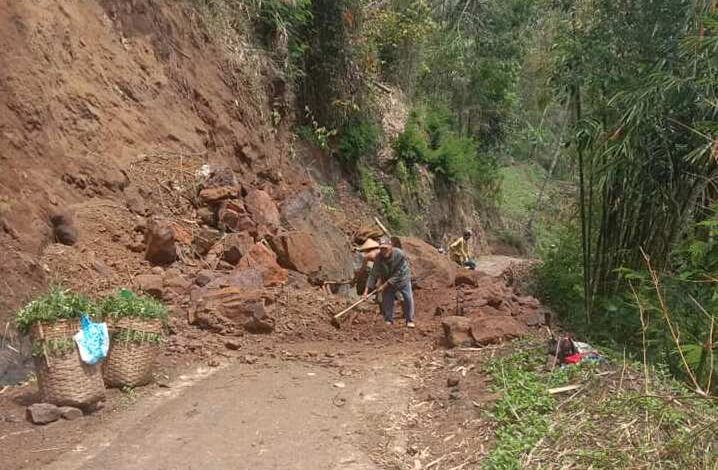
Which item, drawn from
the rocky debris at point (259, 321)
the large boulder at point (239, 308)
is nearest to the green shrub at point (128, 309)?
the large boulder at point (239, 308)

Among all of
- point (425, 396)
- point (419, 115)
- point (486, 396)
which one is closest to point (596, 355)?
point (486, 396)

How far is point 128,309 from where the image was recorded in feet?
18.3

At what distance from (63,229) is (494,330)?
433 cm

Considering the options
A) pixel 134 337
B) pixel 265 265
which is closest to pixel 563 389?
pixel 134 337

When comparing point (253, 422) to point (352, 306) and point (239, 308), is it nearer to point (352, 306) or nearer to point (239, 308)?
point (239, 308)

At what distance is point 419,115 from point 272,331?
534 inches

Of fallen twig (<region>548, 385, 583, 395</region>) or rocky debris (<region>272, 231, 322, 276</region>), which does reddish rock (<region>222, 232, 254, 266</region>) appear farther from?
fallen twig (<region>548, 385, 583, 395</region>)

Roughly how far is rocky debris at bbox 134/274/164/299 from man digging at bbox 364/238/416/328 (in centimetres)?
236

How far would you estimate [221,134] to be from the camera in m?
11.1

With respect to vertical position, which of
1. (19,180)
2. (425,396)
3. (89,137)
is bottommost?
(425,396)

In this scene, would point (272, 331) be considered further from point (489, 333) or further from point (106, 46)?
point (106, 46)

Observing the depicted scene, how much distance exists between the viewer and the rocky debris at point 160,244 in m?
8.13

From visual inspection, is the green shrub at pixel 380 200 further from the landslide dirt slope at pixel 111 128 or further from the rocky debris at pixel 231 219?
the rocky debris at pixel 231 219

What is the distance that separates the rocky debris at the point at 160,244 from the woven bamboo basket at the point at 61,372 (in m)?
3.01
